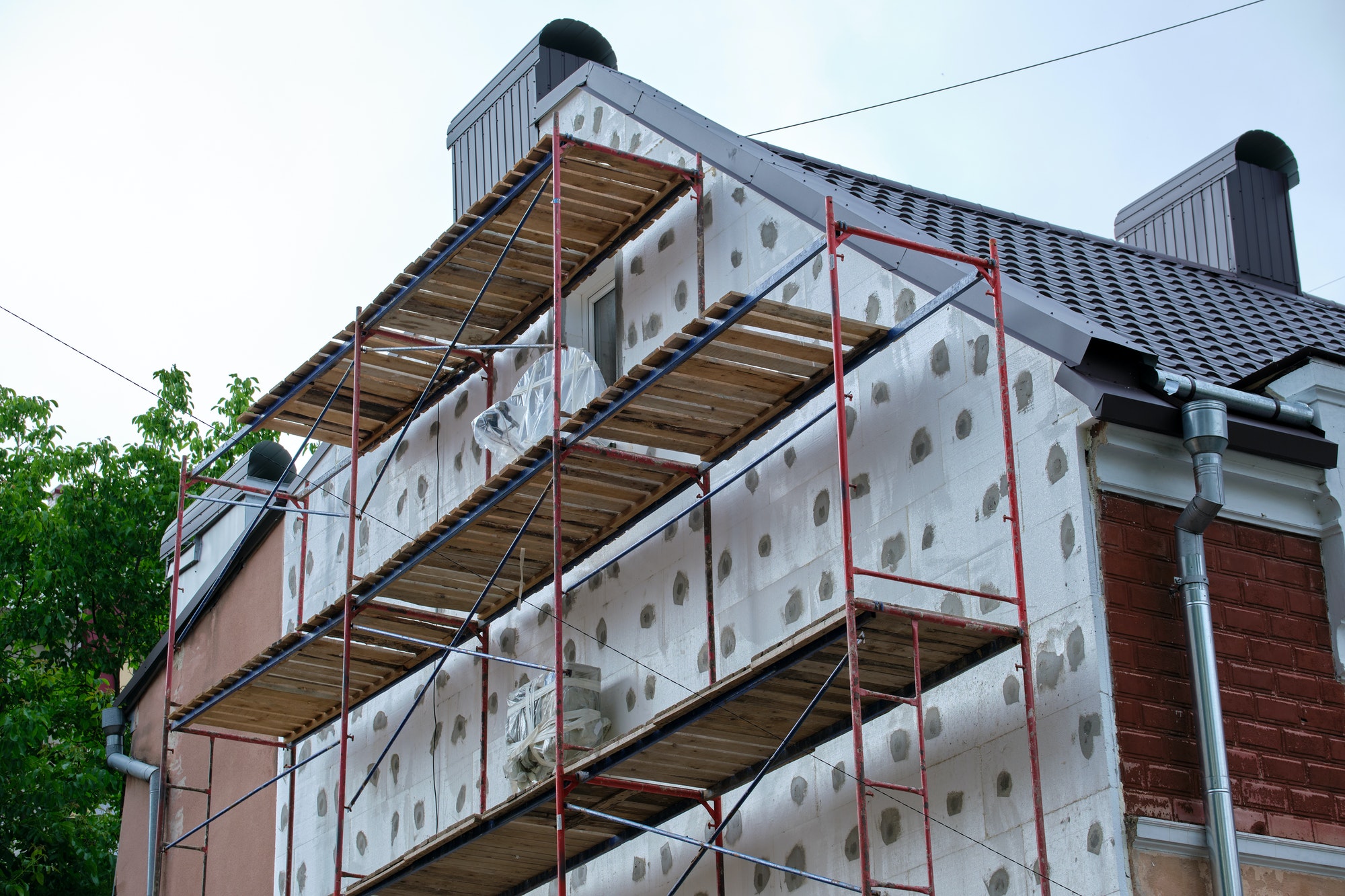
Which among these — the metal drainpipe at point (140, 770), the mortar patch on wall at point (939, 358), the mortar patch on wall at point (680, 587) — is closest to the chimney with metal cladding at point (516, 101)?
the mortar patch on wall at point (680, 587)

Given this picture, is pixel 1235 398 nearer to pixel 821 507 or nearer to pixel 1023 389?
pixel 1023 389

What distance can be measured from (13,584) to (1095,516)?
19.4 metres

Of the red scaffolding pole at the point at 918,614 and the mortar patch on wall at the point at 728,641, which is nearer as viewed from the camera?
the red scaffolding pole at the point at 918,614

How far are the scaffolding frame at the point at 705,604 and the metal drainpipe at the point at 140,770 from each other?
198cm

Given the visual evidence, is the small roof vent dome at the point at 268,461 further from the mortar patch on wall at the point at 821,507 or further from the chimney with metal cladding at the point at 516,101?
the mortar patch on wall at the point at 821,507

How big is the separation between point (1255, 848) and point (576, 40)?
10.1 m

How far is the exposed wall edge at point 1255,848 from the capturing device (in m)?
9.14

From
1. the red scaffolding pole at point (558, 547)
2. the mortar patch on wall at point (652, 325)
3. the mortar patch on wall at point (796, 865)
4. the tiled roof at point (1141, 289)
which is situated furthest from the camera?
the mortar patch on wall at point (652, 325)

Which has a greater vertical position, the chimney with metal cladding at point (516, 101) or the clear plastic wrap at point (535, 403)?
the chimney with metal cladding at point (516, 101)

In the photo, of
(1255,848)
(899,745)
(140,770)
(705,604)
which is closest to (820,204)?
(705,604)

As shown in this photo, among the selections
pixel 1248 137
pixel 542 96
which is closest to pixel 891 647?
pixel 542 96

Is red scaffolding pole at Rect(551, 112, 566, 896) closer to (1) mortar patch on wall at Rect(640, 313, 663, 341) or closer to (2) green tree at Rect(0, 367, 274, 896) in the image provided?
(1) mortar patch on wall at Rect(640, 313, 663, 341)

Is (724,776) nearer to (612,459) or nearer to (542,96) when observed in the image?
(612,459)

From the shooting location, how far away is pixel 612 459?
12.4 meters
